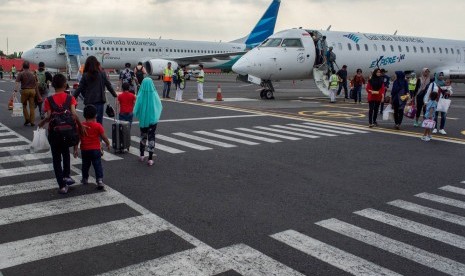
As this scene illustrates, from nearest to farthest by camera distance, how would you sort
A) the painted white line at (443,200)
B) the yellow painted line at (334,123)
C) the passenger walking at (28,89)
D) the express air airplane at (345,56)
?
the painted white line at (443,200), the yellow painted line at (334,123), the passenger walking at (28,89), the express air airplane at (345,56)

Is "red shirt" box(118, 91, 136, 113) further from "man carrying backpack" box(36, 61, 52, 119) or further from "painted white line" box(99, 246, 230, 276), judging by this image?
"painted white line" box(99, 246, 230, 276)

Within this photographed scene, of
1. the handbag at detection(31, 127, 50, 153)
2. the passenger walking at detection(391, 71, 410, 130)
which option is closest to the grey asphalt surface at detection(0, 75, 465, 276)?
the handbag at detection(31, 127, 50, 153)

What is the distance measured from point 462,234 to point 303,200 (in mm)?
2065

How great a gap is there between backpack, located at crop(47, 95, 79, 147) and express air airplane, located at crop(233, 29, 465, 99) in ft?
52.2

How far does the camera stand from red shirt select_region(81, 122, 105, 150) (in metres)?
6.45

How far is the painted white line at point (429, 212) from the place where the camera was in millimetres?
5402

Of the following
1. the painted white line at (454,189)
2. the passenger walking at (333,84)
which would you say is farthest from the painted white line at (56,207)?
the passenger walking at (333,84)

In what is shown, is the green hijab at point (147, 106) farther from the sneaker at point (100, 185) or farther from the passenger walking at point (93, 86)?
the sneaker at point (100, 185)

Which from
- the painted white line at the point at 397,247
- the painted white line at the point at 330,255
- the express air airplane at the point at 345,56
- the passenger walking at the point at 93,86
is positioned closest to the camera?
the painted white line at the point at 330,255

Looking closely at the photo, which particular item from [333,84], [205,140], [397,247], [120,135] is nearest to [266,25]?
[333,84]

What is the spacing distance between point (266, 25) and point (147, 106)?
46010 millimetres

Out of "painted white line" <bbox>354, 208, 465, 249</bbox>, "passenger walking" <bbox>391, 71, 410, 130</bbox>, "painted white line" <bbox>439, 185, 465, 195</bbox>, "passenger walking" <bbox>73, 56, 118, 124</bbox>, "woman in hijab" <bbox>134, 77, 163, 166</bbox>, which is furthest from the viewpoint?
"passenger walking" <bbox>391, 71, 410, 130</bbox>

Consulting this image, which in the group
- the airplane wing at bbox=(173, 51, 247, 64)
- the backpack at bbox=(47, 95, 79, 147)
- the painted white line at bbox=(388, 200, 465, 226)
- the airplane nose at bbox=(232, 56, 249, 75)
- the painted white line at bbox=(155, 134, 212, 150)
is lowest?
the painted white line at bbox=(388, 200, 465, 226)

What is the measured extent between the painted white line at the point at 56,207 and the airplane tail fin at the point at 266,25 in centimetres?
4734
